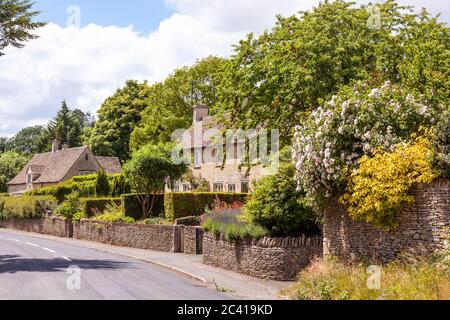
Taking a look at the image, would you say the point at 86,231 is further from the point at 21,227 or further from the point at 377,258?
the point at 377,258

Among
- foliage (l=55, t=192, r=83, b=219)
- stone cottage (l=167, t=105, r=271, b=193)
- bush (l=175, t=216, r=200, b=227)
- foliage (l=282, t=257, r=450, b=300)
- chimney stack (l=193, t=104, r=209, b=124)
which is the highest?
chimney stack (l=193, t=104, r=209, b=124)

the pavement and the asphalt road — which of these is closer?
the asphalt road

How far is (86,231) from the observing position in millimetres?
42531

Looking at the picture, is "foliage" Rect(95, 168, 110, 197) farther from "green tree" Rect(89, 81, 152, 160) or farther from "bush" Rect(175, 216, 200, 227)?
"green tree" Rect(89, 81, 152, 160)

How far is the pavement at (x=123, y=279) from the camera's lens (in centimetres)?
1545

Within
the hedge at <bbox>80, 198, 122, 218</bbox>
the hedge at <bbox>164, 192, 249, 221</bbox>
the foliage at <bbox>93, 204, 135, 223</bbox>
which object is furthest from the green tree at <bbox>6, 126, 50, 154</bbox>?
the hedge at <bbox>164, 192, 249, 221</bbox>

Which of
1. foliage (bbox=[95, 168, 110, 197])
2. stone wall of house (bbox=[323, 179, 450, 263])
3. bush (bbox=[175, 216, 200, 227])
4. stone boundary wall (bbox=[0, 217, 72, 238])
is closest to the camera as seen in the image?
stone wall of house (bbox=[323, 179, 450, 263])

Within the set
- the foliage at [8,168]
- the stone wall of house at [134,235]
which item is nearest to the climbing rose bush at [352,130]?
the stone wall of house at [134,235]

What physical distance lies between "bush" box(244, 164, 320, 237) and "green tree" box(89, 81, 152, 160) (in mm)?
57743

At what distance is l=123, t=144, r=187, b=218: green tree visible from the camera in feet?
129

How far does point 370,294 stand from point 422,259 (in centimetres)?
221

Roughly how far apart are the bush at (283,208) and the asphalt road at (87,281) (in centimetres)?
352

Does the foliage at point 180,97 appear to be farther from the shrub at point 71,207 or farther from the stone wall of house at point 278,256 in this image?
the stone wall of house at point 278,256
